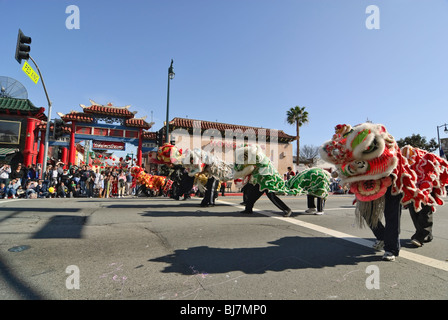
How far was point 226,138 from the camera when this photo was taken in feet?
83.0

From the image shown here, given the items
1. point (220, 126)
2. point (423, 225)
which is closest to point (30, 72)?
point (423, 225)

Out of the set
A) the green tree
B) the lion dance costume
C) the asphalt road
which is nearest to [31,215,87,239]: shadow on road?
the asphalt road

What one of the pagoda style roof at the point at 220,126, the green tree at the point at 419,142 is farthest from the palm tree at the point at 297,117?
the green tree at the point at 419,142

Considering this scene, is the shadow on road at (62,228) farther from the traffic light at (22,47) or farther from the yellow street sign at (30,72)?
the yellow street sign at (30,72)

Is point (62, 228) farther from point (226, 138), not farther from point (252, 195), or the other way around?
point (226, 138)

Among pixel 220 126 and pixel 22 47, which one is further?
pixel 220 126

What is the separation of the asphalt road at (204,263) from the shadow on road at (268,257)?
0.04 feet

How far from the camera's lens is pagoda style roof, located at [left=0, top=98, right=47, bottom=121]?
21172mm

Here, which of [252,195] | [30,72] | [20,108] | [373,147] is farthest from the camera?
[20,108]

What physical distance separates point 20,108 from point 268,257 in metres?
25.6

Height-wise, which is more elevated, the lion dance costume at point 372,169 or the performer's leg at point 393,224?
the lion dance costume at point 372,169

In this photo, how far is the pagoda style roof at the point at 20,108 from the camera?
2117 cm
